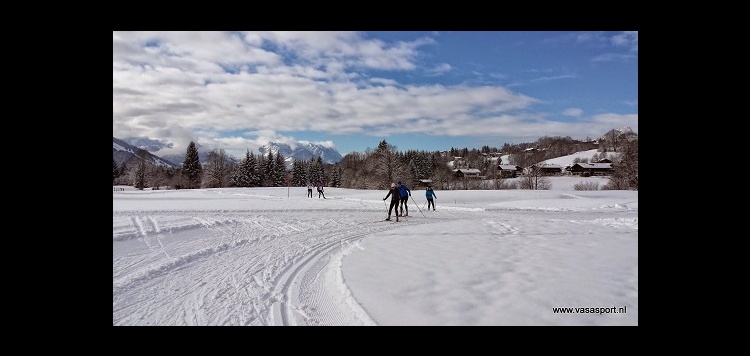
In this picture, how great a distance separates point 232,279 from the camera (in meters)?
5.72

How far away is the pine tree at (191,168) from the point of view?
78125 millimetres

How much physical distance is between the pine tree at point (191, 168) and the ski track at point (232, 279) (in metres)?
76.0

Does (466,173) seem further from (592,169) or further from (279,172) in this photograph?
(279,172)

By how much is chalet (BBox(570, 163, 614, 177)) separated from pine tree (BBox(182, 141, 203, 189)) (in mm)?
84058

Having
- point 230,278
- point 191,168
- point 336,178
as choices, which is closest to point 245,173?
point 191,168

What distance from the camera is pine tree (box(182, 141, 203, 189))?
78.1 metres

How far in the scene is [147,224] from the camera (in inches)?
498

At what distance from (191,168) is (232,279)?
8476 cm
